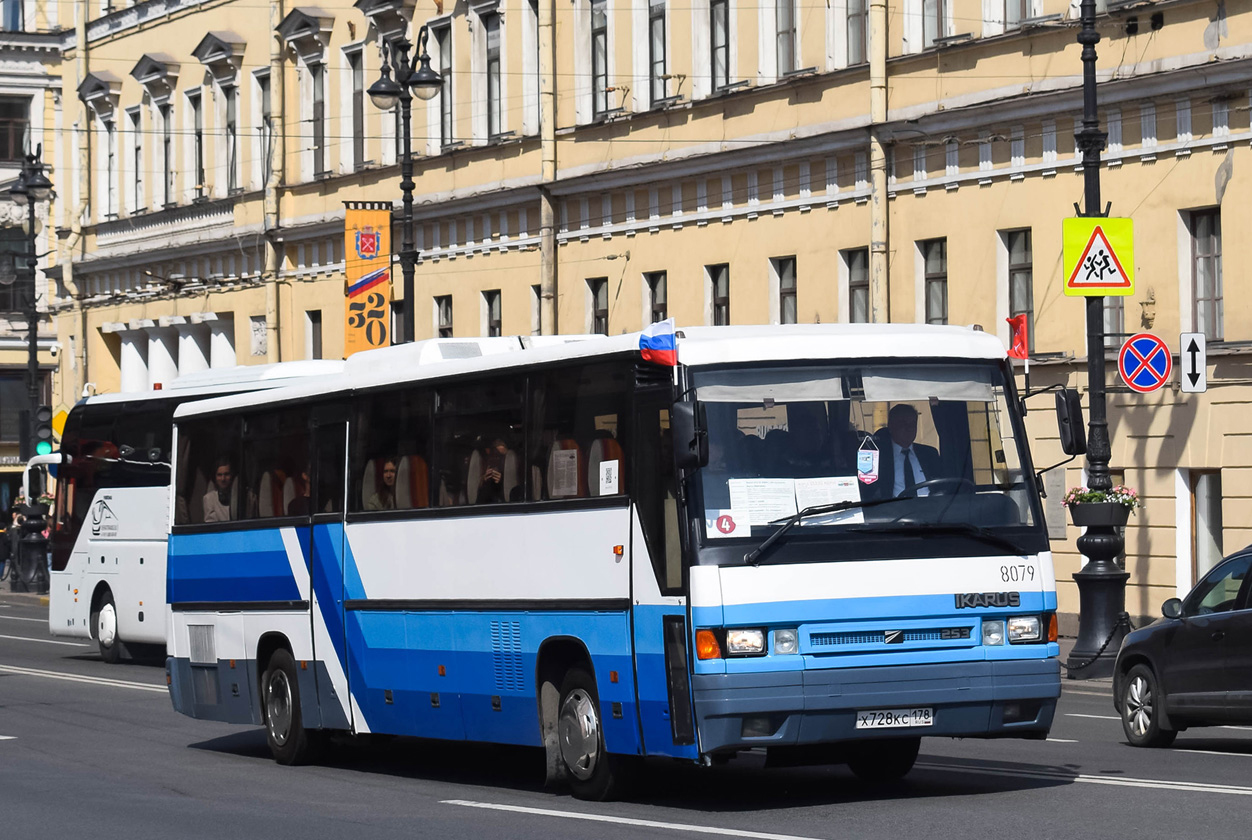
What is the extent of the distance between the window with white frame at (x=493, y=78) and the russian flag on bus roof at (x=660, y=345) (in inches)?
1155

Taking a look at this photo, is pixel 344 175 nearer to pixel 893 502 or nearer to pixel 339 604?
pixel 339 604

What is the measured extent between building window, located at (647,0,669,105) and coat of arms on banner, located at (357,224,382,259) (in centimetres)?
608

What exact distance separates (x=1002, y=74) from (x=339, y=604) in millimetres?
17553

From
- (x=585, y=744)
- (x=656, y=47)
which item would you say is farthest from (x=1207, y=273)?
(x=585, y=744)

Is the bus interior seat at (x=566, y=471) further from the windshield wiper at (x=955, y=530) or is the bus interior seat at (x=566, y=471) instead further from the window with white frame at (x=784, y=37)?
the window with white frame at (x=784, y=37)

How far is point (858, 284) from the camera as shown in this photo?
3397cm

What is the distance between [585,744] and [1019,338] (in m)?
18.1

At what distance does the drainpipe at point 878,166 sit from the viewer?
1289 inches

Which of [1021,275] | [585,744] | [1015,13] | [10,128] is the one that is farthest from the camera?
[10,128]

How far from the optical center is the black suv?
53.2 ft

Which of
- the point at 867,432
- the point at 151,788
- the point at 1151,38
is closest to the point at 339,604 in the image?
the point at 151,788

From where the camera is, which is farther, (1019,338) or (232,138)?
(232,138)

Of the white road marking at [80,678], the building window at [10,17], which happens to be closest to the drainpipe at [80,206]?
the building window at [10,17]

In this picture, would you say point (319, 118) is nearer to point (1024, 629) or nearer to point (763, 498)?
point (763, 498)
